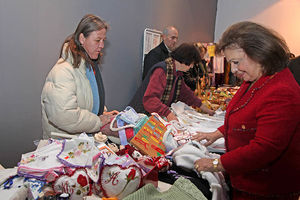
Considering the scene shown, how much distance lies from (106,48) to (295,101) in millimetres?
2595

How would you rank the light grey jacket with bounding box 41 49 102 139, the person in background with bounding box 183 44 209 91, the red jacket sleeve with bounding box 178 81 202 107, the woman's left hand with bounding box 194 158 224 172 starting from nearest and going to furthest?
1. the woman's left hand with bounding box 194 158 224 172
2. the light grey jacket with bounding box 41 49 102 139
3. the red jacket sleeve with bounding box 178 81 202 107
4. the person in background with bounding box 183 44 209 91

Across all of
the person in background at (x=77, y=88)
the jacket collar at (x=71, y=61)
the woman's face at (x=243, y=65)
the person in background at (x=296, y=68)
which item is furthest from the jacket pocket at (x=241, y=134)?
the person in background at (x=296, y=68)

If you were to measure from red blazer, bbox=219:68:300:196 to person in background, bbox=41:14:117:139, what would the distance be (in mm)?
942

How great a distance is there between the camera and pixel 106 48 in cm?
330

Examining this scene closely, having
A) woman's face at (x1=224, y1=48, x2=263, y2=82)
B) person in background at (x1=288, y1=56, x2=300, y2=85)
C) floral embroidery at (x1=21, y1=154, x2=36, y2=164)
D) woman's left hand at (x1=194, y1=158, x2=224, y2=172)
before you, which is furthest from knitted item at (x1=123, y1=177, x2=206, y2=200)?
person in background at (x1=288, y1=56, x2=300, y2=85)

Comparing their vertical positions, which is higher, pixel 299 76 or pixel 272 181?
pixel 299 76

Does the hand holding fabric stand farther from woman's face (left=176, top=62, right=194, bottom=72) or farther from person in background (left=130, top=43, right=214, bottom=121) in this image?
woman's face (left=176, top=62, right=194, bottom=72)

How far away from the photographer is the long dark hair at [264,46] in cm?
115

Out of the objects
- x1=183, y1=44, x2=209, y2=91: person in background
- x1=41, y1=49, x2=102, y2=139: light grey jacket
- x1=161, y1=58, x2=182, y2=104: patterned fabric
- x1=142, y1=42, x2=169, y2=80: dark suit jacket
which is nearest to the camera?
x1=41, y1=49, x2=102, y2=139: light grey jacket

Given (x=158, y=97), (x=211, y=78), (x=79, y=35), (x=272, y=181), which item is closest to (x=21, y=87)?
(x=79, y=35)

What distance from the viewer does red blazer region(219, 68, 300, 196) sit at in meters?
1.09

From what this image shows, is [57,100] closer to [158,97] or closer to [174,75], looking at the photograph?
[158,97]

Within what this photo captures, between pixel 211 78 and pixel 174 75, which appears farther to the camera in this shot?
pixel 211 78

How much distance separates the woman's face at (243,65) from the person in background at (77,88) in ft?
3.17
